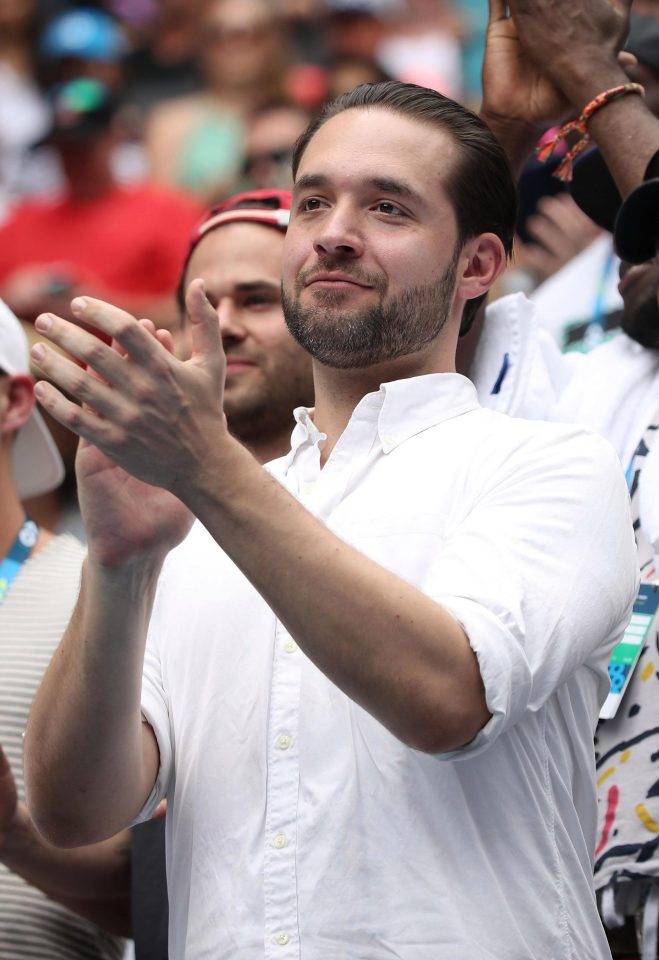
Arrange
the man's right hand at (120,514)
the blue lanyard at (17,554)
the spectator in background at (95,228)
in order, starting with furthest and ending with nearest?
the spectator in background at (95,228), the blue lanyard at (17,554), the man's right hand at (120,514)

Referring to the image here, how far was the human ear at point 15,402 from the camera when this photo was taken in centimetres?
353

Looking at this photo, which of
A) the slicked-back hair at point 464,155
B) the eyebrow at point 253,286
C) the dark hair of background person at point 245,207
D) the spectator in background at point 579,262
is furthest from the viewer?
the dark hair of background person at point 245,207

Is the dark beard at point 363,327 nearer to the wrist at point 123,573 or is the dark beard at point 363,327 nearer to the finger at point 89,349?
the wrist at point 123,573

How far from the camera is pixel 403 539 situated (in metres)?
2.09

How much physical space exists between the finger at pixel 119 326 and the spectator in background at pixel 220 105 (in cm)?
490

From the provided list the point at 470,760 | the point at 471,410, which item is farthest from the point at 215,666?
the point at 471,410

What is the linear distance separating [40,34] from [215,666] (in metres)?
6.67

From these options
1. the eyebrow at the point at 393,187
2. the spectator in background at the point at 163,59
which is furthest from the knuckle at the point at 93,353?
the spectator in background at the point at 163,59

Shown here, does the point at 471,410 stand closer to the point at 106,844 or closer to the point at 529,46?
the point at 529,46

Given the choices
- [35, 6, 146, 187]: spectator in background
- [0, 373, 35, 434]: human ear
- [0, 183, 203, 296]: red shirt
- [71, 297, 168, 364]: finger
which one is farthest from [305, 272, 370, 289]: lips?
[35, 6, 146, 187]: spectator in background

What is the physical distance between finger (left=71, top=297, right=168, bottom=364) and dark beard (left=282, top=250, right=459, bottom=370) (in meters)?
0.61

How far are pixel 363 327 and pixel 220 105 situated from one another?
5.03 metres

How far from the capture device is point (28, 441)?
366 centimetres

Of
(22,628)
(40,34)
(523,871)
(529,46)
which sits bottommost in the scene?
(40,34)
